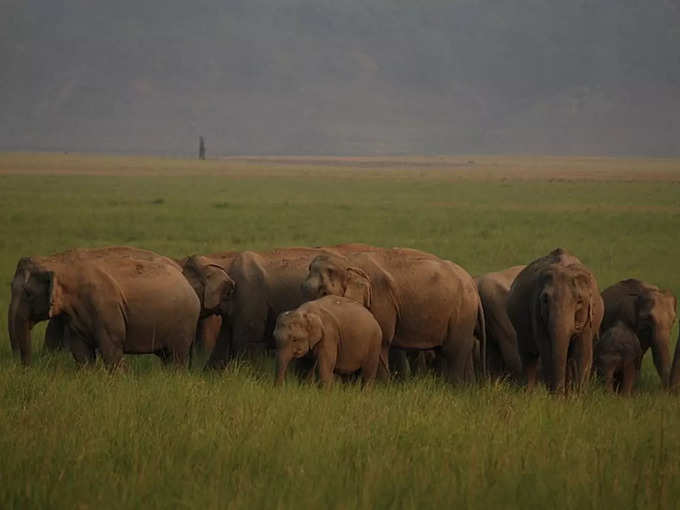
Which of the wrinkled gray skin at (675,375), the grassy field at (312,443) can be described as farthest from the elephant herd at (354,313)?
the grassy field at (312,443)

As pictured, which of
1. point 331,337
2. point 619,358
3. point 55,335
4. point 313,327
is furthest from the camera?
point 55,335

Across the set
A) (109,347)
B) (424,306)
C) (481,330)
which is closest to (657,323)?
(481,330)

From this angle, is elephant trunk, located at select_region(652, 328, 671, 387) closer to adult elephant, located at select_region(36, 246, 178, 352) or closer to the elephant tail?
the elephant tail

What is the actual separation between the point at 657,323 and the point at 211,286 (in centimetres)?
497

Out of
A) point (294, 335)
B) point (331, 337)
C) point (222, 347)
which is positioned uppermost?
point (294, 335)

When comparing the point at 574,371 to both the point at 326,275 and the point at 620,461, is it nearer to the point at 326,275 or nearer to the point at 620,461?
→ the point at 326,275

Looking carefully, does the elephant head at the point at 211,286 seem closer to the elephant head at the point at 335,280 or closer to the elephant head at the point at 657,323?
the elephant head at the point at 335,280

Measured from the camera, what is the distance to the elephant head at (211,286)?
14.0 m

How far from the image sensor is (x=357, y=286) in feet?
43.5

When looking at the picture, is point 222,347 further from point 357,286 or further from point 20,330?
point 20,330

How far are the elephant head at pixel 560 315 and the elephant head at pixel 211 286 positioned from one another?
361 cm

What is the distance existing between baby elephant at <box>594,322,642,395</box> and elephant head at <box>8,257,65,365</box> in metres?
5.60

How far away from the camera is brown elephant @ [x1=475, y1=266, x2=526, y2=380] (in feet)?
47.9

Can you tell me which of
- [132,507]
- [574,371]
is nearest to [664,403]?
[574,371]
